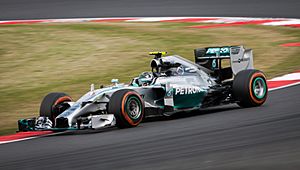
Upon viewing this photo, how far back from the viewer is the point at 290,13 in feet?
78.7

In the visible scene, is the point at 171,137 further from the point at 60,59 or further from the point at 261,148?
the point at 60,59

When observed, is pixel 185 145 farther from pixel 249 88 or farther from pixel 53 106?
pixel 53 106

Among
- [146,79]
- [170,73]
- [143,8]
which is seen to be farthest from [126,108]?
[143,8]

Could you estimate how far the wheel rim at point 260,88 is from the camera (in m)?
12.2

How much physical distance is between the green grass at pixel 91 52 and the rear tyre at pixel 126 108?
233 centimetres

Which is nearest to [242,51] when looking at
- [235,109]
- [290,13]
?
[235,109]

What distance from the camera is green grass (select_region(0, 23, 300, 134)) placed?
15992 mm

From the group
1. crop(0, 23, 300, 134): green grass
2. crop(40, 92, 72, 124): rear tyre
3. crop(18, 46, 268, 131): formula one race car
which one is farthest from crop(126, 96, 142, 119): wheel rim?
crop(0, 23, 300, 134): green grass

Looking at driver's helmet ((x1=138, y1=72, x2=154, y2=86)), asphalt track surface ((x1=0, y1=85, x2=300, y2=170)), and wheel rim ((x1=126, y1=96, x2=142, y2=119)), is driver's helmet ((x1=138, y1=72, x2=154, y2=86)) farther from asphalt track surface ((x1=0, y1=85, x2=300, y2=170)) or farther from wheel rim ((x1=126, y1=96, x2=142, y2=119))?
wheel rim ((x1=126, y1=96, x2=142, y2=119))

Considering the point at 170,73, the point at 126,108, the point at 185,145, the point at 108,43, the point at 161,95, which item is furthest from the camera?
the point at 108,43

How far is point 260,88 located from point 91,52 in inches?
332

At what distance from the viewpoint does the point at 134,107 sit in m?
11.3

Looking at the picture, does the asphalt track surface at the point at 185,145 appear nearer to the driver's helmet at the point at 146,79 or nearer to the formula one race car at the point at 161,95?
the formula one race car at the point at 161,95

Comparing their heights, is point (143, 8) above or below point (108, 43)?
above
